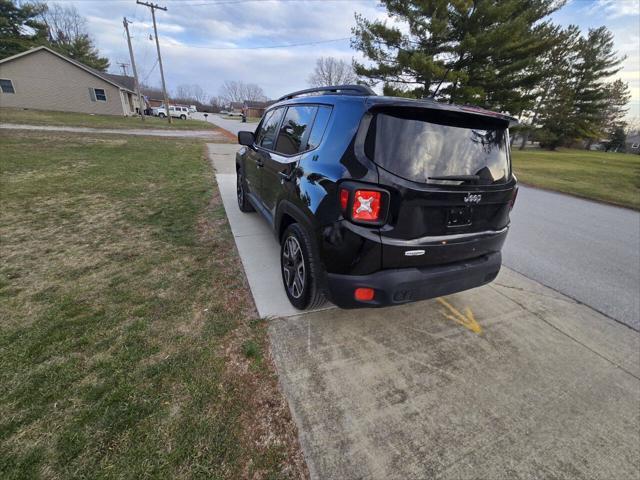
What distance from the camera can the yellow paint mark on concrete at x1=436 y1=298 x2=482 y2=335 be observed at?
108 inches

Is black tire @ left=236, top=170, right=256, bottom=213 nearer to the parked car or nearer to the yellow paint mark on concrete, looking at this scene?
the yellow paint mark on concrete

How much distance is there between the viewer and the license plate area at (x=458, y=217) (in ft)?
7.04

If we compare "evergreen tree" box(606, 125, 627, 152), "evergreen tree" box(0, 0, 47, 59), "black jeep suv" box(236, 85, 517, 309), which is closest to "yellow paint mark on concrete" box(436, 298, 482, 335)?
"black jeep suv" box(236, 85, 517, 309)

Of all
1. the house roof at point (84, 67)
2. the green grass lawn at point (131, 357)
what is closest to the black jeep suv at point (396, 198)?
the green grass lawn at point (131, 357)

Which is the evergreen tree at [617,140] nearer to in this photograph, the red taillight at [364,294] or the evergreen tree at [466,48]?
the evergreen tree at [466,48]

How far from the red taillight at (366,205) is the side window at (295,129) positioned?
912 mm

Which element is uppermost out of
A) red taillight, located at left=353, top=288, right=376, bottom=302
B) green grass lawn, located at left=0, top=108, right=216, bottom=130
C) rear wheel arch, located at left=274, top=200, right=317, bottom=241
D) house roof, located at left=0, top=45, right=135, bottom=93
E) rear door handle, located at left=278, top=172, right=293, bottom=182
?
house roof, located at left=0, top=45, right=135, bottom=93

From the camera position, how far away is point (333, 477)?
1.53 meters

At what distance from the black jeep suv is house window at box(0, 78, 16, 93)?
125ft

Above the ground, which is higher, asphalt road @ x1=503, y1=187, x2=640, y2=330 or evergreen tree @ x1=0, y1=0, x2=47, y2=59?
evergreen tree @ x1=0, y1=0, x2=47, y2=59

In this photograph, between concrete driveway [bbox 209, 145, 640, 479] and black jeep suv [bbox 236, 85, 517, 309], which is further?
black jeep suv [bbox 236, 85, 517, 309]

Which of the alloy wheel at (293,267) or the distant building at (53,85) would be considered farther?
the distant building at (53,85)

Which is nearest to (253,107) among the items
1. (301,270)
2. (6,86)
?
(6,86)

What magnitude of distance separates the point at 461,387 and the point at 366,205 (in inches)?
57.6
